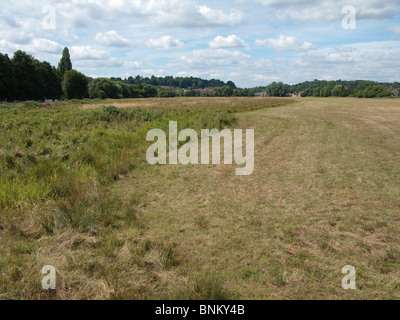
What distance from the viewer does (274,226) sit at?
4.87 m

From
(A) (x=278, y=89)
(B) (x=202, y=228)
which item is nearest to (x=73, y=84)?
(B) (x=202, y=228)

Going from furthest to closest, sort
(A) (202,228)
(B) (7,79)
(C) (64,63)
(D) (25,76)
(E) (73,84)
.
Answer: (C) (64,63) < (E) (73,84) < (D) (25,76) < (B) (7,79) < (A) (202,228)

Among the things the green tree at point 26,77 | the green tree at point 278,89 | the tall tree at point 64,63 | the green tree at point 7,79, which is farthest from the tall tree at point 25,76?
the green tree at point 278,89

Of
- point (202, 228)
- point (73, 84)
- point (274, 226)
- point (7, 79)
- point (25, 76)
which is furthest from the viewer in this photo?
point (73, 84)

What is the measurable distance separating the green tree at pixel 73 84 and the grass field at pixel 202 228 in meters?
60.3

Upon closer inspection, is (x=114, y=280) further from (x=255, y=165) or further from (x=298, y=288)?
(x=255, y=165)

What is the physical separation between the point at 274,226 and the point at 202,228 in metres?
1.33

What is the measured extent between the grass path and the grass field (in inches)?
0.9

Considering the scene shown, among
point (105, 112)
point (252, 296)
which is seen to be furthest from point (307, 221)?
point (105, 112)

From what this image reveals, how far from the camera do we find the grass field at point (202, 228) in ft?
11.1

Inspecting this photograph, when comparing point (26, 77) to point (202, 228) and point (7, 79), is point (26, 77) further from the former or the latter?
point (202, 228)

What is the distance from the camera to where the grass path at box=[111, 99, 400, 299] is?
3.40m

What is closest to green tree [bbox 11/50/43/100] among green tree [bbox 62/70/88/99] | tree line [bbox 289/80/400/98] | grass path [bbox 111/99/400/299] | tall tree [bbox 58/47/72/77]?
green tree [bbox 62/70/88/99]
